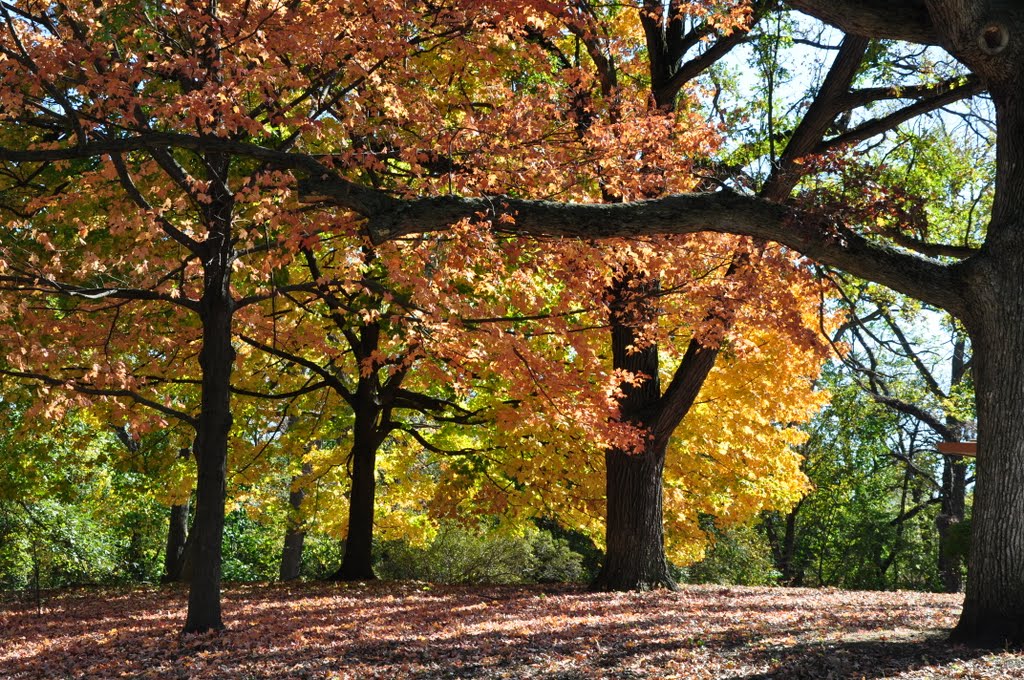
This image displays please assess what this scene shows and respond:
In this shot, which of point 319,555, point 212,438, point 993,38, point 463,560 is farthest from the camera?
point 319,555

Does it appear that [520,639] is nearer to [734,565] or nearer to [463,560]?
[463,560]

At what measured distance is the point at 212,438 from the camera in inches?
363

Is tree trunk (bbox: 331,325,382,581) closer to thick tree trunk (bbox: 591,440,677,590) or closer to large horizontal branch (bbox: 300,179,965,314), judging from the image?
thick tree trunk (bbox: 591,440,677,590)

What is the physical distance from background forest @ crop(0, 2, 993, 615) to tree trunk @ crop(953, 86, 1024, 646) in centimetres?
76

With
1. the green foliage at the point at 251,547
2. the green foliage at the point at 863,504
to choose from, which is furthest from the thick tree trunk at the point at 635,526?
the green foliage at the point at 251,547

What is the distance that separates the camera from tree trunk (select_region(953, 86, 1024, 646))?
6.76m

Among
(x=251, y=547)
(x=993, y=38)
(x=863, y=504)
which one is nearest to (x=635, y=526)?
(x=993, y=38)

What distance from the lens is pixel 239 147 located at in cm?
716

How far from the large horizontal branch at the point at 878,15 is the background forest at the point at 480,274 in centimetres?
107

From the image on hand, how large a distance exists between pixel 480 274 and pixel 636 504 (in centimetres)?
411

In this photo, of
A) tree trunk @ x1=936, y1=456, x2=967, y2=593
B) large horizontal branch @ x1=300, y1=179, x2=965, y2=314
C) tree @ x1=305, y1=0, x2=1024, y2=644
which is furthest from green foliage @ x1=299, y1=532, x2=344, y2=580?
tree @ x1=305, y1=0, x2=1024, y2=644

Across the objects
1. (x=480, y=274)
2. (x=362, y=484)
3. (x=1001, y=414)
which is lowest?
(x=362, y=484)

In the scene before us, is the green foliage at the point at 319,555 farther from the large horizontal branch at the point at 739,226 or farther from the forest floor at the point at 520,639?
the large horizontal branch at the point at 739,226

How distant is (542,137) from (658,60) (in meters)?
3.92
